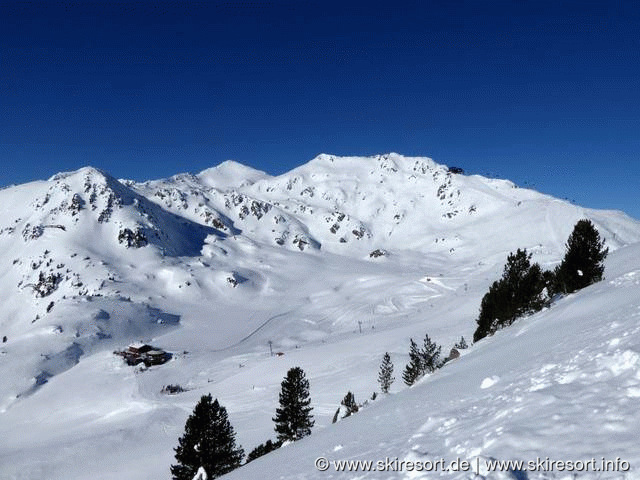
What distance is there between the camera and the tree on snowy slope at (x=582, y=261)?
3719 centimetres

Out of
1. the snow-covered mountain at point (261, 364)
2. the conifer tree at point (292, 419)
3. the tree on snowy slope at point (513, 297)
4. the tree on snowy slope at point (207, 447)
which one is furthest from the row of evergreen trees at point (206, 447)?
the tree on snowy slope at point (513, 297)

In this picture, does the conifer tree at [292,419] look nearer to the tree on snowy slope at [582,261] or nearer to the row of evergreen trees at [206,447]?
the row of evergreen trees at [206,447]

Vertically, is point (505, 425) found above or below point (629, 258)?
below

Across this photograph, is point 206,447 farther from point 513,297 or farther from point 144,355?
point 144,355

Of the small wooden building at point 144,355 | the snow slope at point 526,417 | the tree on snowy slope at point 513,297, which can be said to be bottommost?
the snow slope at point 526,417

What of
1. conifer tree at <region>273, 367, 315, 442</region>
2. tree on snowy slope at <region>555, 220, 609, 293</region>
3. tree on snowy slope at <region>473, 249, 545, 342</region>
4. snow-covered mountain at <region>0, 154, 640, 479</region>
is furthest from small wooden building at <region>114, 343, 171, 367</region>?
tree on snowy slope at <region>555, 220, 609, 293</region>

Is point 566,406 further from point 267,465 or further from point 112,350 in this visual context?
point 112,350

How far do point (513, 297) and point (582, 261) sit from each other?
8006 millimetres

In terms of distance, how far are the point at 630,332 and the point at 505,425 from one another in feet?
19.7

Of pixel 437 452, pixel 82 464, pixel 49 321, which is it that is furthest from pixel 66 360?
pixel 437 452

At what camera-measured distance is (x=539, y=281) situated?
144ft

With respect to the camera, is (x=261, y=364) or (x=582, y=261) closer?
(x=582, y=261)

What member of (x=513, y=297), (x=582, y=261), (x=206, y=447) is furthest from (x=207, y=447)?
(x=582, y=261)

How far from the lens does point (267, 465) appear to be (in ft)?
46.8
